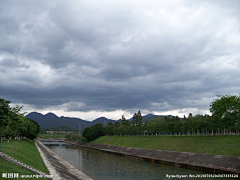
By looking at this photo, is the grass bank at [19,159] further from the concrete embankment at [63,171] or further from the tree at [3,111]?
the tree at [3,111]

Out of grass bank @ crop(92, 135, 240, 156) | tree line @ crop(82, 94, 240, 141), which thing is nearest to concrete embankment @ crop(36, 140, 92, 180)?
grass bank @ crop(92, 135, 240, 156)

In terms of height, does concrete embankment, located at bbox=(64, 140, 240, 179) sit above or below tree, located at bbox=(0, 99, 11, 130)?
below

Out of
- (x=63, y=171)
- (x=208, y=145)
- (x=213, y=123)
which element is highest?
(x=213, y=123)

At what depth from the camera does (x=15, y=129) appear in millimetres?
70625

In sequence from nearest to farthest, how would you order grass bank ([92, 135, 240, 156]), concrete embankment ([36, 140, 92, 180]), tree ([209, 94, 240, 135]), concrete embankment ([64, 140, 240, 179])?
1. concrete embankment ([36, 140, 92, 180])
2. concrete embankment ([64, 140, 240, 179])
3. grass bank ([92, 135, 240, 156])
4. tree ([209, 94, 240, 135])

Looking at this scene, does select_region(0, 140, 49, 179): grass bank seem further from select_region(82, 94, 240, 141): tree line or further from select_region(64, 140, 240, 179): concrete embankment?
select_region(82, 94, 240, 141): tree line

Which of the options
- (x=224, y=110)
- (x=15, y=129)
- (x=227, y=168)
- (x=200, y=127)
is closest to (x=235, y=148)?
(x=227, y=168)

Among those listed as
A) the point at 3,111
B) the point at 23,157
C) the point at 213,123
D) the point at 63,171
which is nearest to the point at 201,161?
the point at 213,123

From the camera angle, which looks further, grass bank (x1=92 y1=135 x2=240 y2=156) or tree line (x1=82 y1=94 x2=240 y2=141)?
tree line (x1=82 y1=94 x2=240 y2=141)

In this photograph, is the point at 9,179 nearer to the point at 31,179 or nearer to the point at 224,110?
the point at 31,179

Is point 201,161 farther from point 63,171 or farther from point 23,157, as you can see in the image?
point 23,157

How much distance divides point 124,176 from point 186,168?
685 inches

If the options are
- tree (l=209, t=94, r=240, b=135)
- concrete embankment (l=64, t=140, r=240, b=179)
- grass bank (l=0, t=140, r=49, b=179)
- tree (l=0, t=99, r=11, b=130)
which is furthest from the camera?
tree (l=209, t=94, r=240, b=135)

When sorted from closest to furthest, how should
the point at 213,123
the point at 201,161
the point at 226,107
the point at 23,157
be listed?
the point at 23,157
the point at 201,161
the point at 213,123
the point at 226,107
